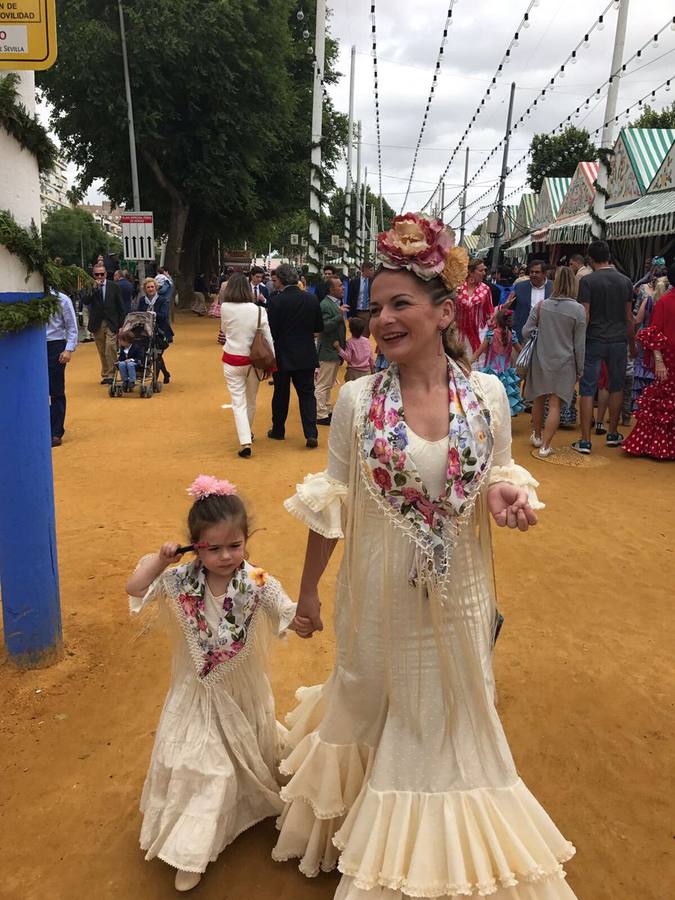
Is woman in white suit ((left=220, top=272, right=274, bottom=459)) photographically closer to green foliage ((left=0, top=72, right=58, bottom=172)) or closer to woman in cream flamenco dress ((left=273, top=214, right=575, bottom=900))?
green foliage ((left=0, top=72, right=58, bottom=172))

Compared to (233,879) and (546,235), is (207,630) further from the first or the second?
(546,235)

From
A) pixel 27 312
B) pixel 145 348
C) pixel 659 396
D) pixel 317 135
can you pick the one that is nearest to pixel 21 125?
pixel 27 312

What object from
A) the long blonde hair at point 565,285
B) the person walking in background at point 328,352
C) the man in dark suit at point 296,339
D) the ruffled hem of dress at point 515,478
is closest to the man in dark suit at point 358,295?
the person walking in background at point 328,352

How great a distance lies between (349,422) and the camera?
2.06m

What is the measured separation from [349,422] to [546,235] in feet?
63.0

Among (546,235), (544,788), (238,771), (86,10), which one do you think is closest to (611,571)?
(544,788)

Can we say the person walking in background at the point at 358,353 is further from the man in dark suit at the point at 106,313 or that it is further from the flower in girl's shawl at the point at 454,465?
the flower in girl's shawl at the point at 454,465

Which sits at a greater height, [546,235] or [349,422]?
[546,235]

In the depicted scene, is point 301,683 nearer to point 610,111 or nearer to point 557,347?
point 557,347

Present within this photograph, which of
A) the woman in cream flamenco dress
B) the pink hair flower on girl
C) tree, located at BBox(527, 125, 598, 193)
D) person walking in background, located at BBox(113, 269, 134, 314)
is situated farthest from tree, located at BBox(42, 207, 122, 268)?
the woman in cream flamenco dress

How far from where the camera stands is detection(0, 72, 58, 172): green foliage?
3039mm

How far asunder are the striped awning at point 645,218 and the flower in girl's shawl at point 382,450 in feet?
36.4

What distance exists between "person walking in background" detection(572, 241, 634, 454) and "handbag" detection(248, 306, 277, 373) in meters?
3.49

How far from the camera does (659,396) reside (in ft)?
24.8
